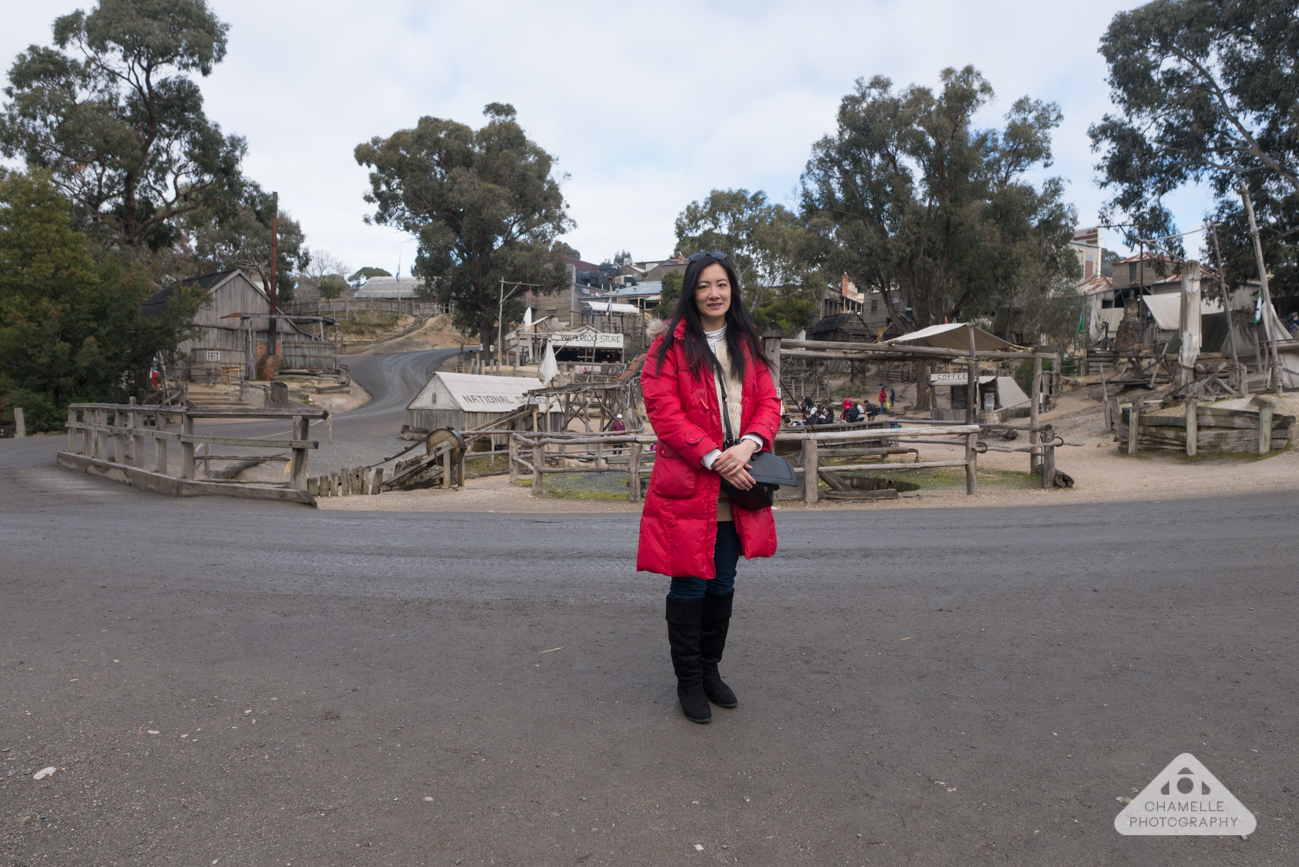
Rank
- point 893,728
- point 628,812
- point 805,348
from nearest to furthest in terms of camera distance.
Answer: point 628,812 → point 893,728 → point 805,348

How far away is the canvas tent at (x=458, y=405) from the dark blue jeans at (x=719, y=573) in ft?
85.6

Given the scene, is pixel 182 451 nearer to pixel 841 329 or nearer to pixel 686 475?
pixel 686 475

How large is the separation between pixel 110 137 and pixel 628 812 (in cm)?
4657

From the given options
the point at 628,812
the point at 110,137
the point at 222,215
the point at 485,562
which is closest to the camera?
the point at 628,812

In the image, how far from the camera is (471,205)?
50.3 meters

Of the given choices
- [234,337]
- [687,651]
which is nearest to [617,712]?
[687,651]

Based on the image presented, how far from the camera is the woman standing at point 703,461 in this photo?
3252 mm

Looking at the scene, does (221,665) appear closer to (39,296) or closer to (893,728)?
(893,728)

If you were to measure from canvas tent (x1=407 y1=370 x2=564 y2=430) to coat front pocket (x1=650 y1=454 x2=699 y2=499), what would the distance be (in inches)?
1030

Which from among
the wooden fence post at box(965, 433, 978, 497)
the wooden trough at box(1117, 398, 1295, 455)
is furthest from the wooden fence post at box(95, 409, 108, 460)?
the wooden trough at box(1117, 398, 1295, 455)

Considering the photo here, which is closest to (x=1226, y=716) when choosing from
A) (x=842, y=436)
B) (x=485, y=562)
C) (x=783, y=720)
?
(x=783, y=720)

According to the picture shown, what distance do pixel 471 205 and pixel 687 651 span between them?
5054cm

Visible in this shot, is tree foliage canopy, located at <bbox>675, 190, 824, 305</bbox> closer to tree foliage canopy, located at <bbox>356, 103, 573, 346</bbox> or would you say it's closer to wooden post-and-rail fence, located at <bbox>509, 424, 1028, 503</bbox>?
tree foliage canopy, located at <bbox>356, 103, 573, 346</bbox>

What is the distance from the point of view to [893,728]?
3215mm
